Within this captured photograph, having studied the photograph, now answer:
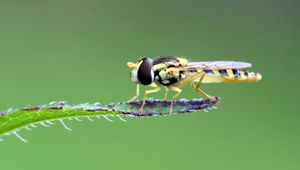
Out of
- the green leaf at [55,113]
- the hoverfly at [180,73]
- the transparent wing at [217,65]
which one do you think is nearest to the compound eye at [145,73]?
the hoverfly at [180,73]

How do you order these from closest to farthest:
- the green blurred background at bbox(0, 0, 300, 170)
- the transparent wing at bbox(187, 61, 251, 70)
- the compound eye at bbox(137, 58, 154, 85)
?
1. the compound eye at bbox(137, 58, 154, 85)
2. the transparent wing at bbox(187, 61, 251, 70)
3. the green blurred background at bbox(0, 0, 300, 170)

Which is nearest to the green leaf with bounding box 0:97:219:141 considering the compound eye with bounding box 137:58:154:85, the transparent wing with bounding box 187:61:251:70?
the compound eye with bounding box 137:58:154:85

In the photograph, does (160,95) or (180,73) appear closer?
(180,73)

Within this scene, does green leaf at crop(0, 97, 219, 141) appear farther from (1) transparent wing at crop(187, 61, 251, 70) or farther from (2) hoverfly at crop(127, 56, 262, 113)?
(1) transparent wing at crop(187, 61, 251, 70)

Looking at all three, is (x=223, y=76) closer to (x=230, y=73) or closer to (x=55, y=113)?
(x=230, y=73)

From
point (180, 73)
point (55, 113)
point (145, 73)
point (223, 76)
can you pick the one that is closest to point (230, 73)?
point (223, 76)

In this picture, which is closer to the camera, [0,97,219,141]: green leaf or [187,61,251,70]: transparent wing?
[0,97,219,141]: green leaf

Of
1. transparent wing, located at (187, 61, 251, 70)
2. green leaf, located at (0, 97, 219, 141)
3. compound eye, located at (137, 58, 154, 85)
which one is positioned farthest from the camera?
transparent wing, located at (187, 61, 251, 70)

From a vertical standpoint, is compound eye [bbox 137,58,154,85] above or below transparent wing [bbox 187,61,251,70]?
below
